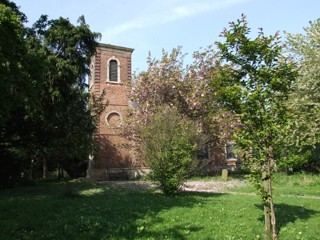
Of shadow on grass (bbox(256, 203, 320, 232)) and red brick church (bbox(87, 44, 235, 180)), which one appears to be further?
red brick church (bbox(87, 44, 235, 180))

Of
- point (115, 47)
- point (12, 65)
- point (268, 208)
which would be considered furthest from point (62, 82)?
point (115, 47)

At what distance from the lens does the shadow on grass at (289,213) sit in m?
10.1

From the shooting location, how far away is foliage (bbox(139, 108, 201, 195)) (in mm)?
14648

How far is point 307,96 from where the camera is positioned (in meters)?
20.8

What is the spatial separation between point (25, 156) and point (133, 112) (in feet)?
29.4

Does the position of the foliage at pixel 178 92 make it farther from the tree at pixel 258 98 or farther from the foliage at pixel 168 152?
the tree at pixel 258 98

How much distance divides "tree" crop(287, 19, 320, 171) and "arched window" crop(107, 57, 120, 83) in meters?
17.2

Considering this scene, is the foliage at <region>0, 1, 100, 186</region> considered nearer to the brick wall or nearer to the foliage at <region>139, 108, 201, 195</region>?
the foliage at <region>139, 108, 201, 195</region>

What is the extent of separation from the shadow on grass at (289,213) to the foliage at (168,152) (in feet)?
12.5

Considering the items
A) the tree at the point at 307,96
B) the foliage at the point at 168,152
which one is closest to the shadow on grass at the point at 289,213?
the foliage at the point at 168,152

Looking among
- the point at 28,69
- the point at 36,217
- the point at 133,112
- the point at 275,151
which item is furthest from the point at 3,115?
the point at 133,112

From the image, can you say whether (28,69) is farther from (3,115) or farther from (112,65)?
(112,65)

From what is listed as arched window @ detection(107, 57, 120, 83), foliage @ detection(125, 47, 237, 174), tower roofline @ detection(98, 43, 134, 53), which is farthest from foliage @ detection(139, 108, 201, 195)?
tower roofline @ detection(98, 43, 134, 53)

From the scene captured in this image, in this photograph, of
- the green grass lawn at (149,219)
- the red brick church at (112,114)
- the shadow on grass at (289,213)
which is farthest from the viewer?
the red brick church at (112,114)
